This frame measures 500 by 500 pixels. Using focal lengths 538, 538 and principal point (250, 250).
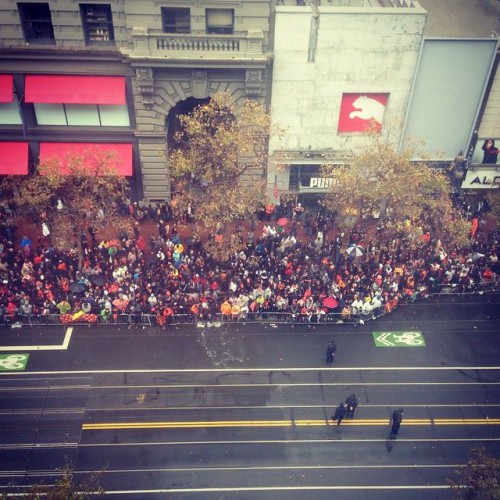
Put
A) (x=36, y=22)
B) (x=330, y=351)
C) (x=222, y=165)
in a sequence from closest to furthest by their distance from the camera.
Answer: (x=330, y=351) < (x=222, y=165) < (x=36, y=22)

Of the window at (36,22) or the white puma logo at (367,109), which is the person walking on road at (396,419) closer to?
the white puma logo at (367,109)

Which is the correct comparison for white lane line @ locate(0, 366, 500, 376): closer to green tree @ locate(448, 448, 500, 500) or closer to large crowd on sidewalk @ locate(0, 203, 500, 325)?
large crowd on sidewalk @ locate(0, 203, 500, 325)

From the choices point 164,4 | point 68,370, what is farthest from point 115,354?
point 164,4

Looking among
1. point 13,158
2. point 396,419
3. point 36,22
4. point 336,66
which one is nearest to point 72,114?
point 13,158

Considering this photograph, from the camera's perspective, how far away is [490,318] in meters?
32.9

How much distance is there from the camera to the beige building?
106ft

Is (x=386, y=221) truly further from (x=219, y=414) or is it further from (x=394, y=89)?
(x=219, y=414)

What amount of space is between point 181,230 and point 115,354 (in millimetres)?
10916

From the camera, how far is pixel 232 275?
3281 centimetres

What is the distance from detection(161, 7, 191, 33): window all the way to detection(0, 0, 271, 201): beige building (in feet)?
0.19

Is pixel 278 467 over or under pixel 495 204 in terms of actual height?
under

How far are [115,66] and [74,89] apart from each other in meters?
2.95

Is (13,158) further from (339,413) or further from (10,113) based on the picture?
(339,413)

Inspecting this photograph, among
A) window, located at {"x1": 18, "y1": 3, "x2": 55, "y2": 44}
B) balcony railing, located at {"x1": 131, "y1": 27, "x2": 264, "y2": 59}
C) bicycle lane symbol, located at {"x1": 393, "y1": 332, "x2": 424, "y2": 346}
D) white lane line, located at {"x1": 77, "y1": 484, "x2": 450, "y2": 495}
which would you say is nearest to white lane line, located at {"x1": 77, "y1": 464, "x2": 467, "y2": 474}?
white lane line, located at {"x1": 77, "y1": 484, "x2": 450, "y2": 495}
